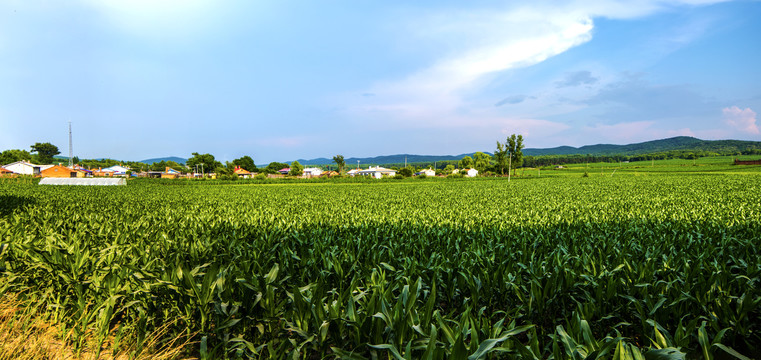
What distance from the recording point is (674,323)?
4199mm

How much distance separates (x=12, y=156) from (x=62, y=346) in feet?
726

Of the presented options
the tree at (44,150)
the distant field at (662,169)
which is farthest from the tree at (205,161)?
the distant field at (662,169)

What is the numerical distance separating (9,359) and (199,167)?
16903 cm

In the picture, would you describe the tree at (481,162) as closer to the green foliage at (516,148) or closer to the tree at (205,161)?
the green foliage at (516,148)

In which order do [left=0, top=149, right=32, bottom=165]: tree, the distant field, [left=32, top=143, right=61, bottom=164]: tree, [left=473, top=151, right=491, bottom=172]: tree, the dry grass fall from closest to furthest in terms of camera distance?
the dry grass
the distant field
[left=0, top=149, right=32, bottom=165]: tree
[left=473, top=151, right=491, bottom=172]: tree
[left=32, top=143, right=61, bottom=164]: tree

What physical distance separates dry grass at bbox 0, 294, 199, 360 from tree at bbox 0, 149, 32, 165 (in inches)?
8461

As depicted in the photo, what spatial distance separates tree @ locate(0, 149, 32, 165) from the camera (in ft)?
502

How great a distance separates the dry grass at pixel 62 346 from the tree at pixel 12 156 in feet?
705

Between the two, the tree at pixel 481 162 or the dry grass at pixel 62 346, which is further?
the tree at pixel 481 162

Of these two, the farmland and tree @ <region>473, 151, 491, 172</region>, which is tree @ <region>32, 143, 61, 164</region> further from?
the farmland

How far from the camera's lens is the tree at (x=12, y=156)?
153m

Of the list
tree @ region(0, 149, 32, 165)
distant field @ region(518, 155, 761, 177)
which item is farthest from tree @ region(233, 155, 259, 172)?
distant field @ region(518, 155, 761, 177)

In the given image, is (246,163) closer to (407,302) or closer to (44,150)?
(44,150)

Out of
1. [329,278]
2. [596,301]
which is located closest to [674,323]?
[596,301]
